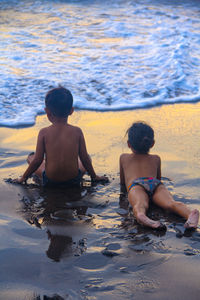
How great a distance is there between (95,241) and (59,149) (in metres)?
1.27

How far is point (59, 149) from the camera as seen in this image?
143 inches

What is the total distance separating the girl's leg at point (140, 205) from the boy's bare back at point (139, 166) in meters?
0.17

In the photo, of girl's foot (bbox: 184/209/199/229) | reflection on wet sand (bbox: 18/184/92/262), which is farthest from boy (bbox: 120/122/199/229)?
reflection on wet sand (bbox: 18/184/92/262)

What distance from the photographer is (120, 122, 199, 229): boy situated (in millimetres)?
3203

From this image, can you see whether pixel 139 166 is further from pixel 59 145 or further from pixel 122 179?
pixel 59 145

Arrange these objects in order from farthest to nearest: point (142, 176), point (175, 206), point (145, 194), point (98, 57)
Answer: point (98, 57) < point (142, 176) < point (145, 194) < point (175, 206)

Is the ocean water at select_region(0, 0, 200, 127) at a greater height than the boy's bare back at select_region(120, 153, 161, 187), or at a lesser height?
greater

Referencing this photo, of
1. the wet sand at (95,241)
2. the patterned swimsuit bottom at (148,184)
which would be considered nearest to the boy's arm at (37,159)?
the wet sand at (95,241)

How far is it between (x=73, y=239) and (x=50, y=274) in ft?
1.49

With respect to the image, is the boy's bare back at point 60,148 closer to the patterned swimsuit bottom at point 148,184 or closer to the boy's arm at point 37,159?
the boy's arm at point 37,159

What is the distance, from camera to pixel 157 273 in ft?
7.23

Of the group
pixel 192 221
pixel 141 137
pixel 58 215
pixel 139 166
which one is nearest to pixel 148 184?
pixel 139 166

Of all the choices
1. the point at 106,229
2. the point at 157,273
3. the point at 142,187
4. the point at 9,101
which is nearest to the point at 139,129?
the point at 142,187

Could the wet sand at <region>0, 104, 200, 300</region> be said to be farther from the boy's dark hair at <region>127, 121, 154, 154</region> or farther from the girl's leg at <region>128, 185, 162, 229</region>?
the boy's dark hair at <region>127, 121, 154, 154</region>
